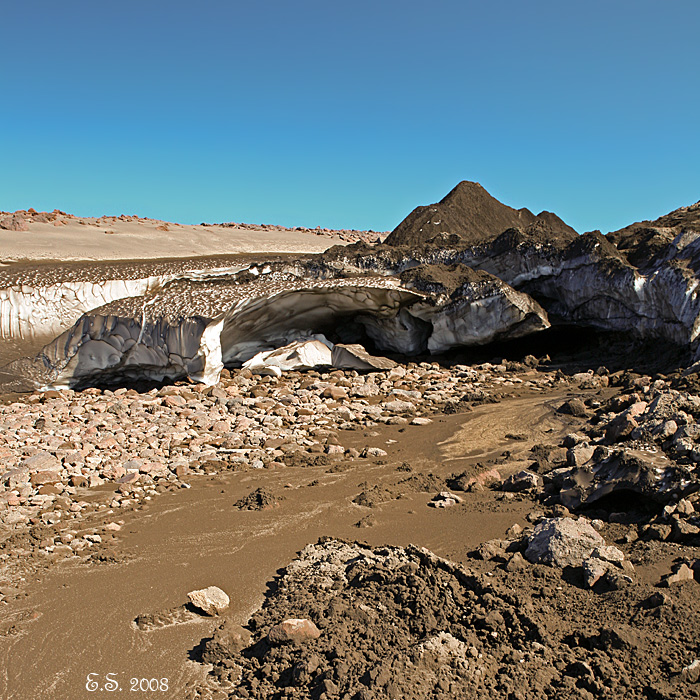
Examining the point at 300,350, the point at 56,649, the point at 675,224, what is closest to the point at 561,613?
the point at 56,649

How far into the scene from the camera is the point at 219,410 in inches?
307

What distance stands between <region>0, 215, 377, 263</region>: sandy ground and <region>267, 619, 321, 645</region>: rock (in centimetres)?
1452

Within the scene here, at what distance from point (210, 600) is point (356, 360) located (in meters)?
6.78

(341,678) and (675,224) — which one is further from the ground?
(675,224)

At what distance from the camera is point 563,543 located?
3.68m

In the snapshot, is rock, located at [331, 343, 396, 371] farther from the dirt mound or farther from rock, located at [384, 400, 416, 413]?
the dirt mound

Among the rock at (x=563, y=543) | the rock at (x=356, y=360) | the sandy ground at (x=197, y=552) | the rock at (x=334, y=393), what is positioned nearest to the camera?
the sandy ground at (x=197, y=552)

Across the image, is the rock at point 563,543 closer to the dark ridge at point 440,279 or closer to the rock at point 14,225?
the dark ridge at point 440,279

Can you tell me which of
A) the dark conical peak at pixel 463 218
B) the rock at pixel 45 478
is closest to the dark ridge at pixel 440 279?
the dark conical peak at pixel 463 218

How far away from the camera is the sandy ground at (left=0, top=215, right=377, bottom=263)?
16.9 meters

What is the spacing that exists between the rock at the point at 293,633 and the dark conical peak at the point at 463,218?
12.1 m

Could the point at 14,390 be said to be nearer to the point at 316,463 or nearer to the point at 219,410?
the point at 219,410

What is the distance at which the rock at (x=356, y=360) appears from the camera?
10.1 metres

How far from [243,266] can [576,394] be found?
651cm
